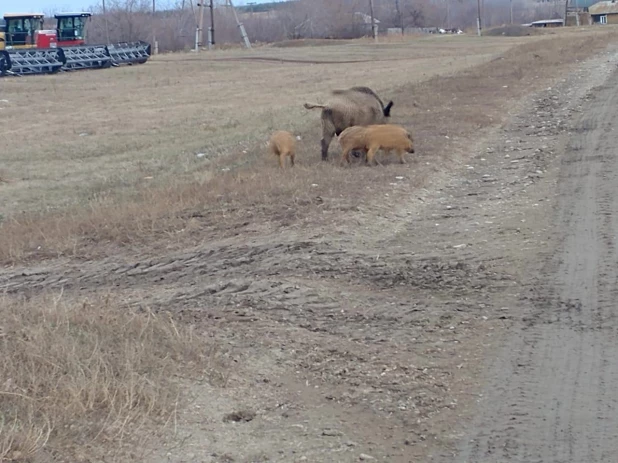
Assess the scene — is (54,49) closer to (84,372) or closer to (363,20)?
(84,372)

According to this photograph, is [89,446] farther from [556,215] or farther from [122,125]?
[122,125]

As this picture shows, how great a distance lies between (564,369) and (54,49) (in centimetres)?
5086

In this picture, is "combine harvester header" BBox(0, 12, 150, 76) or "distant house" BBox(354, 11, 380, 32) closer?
"combine harvester header" BBox(0, 12, 150, 76)

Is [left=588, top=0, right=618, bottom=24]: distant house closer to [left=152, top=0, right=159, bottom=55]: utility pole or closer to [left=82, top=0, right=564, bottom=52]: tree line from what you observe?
[left=82, top=0, right=564, bottom=52]: tree line

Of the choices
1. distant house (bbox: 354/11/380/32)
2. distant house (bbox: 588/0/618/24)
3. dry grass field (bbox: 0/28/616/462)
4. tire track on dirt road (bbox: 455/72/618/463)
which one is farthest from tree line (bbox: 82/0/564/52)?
tire track on dirt road (bbox: 455/72/618/463)

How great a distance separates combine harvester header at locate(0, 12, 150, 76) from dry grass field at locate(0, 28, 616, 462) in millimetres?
24978

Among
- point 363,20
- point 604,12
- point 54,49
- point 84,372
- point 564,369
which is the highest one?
point 604,12

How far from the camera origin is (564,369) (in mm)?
6289

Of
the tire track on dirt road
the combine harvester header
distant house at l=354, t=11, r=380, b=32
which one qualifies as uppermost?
distant house at l=354, t=11, r=380, b=32

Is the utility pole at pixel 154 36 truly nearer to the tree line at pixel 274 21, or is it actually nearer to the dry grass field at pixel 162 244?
the tree line at pixel 274 21

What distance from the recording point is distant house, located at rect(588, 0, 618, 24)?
331 ft

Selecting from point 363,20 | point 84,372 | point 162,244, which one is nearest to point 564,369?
point 84,372

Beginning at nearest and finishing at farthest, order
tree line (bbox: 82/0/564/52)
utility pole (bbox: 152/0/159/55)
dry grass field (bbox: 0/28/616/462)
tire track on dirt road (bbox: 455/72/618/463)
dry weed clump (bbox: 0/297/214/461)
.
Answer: dry weed clump (bbox: 0/297/214/461), tire track on dirt road (bbox: 455/72/618/463), dry grass field (bbox: 0/28/616/462), utility pole (bbox: 152/0/159/55), tree line (bbox: 82/0/564/52)

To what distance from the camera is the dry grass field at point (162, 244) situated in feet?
17.7
